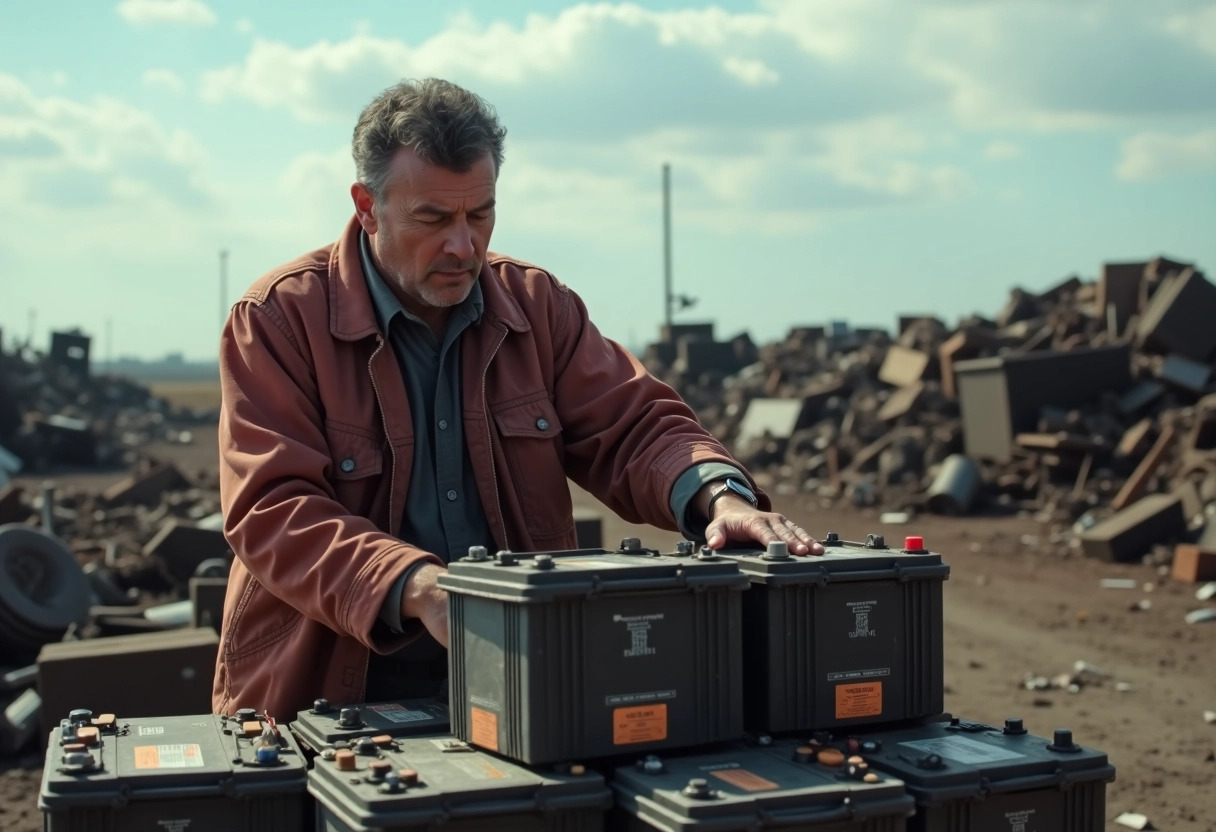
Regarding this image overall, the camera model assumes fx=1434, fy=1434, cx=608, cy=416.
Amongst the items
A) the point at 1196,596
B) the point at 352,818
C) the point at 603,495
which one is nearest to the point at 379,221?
the point at 603,495

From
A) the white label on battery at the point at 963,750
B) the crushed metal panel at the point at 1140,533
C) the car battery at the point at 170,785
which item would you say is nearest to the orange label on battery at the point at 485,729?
the car battery at the point at 170,785

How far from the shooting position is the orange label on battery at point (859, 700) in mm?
3016

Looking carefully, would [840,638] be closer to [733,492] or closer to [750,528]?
[750,528]

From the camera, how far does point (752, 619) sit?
3.01m

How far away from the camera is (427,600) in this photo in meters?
3.14

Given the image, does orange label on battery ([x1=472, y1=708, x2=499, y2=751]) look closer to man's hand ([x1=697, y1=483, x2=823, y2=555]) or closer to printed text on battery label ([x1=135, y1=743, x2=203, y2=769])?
printed text on battery label ([x1=135, y1=743, x2=203, y2=769])

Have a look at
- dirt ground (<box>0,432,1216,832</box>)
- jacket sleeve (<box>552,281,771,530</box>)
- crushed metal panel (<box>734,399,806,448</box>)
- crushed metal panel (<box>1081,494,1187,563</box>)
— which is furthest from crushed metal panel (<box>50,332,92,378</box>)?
jacket sleeve (<box>552,281,771,530</box>)

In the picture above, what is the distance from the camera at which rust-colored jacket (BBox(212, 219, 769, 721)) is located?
3.42 metres

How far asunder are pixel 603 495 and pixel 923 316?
18.7m

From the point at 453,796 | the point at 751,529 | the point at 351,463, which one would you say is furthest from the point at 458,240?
the point at 453,796

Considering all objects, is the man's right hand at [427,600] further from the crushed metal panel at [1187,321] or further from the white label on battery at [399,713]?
the crushed metal panel at [1187,321]

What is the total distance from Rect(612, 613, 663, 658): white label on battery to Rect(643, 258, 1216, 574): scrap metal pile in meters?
10.1

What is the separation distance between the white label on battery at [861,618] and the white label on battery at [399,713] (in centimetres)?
94

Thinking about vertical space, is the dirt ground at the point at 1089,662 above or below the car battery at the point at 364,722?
below
